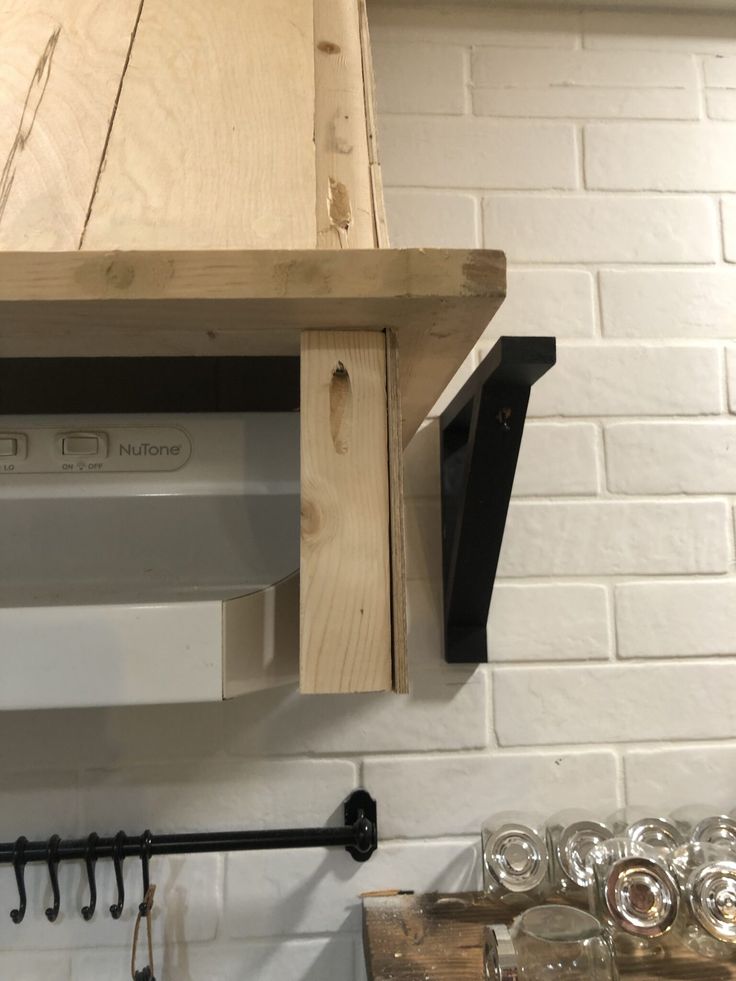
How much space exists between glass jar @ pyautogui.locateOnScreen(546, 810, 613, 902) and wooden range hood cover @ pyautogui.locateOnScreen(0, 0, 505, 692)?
492 mm

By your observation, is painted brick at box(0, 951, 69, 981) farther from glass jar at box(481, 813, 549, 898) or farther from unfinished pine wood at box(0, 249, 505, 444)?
unfinished pine wood at box(0, 249, 505, 444)

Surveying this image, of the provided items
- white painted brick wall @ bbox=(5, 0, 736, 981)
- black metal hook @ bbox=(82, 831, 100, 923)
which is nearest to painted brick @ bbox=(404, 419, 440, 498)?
white painted brick wall @ bbox=(5, 0, 736, 981)

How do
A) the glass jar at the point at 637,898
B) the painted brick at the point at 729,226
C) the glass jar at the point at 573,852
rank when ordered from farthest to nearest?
the painted brick at the point at 729,226
the glass jar at the point at 573,852
the glass jar at the point at 637,898

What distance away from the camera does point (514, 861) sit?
0.80m

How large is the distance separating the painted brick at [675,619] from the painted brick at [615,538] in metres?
0.02

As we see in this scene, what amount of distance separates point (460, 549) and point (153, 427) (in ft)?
1.18

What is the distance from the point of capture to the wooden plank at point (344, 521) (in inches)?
17.8

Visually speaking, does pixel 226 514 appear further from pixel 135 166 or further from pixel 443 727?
pixel 443 727

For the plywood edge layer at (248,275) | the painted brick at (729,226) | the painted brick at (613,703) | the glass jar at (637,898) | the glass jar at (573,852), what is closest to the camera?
the plywood edge layer at (248,275)

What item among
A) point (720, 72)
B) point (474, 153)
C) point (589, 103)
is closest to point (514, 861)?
point (474, 153)

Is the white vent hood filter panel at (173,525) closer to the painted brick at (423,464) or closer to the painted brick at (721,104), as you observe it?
the painted brick at (423,464)

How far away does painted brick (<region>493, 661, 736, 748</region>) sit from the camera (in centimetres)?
90

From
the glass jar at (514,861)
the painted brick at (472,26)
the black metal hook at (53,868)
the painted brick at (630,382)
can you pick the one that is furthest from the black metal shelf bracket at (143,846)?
the painted brick at (472,26)

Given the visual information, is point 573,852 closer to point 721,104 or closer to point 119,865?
point 119,865
